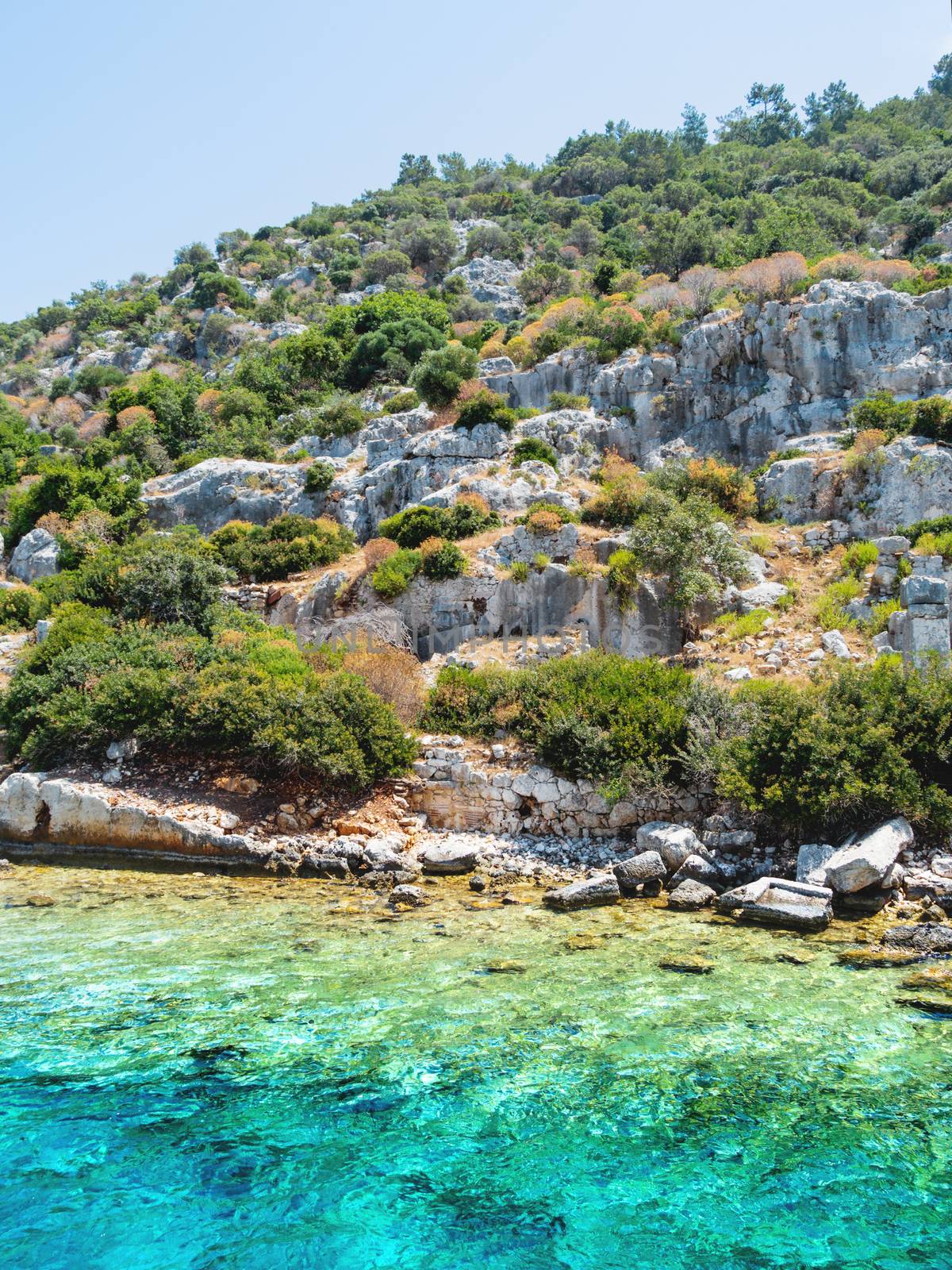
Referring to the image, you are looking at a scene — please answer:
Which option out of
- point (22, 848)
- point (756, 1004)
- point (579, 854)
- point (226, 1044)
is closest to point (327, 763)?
point (579, 854)

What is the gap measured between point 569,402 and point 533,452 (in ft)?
14.7

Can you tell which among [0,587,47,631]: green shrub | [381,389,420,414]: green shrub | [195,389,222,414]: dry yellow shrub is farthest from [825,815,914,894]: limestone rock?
[195,389,222,414]: dry yellow shrub

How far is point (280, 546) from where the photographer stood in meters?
26.6

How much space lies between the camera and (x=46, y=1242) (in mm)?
4801

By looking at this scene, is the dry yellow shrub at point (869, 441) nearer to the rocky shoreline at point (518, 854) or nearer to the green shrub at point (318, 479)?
the rocky shoreline at point (518, 854)

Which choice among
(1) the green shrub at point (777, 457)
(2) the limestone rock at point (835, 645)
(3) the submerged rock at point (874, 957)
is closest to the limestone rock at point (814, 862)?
(3) the submerged rock at point (874, 957)

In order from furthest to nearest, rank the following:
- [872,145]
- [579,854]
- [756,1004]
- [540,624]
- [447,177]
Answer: [447,177], [872,145], [540,624], [579,854], [756,1004]

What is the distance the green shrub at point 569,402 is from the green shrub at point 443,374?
13.6ft

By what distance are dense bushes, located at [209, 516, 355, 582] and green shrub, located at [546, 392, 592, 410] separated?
1057 centimetres

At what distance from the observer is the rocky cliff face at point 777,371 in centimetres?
2809

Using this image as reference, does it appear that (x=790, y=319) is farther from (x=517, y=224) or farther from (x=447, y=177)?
(x=447, y=177)

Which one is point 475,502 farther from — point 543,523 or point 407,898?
point 407,898

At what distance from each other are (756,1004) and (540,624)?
15.1 meters

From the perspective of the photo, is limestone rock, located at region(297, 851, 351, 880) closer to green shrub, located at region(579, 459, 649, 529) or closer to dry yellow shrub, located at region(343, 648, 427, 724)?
dry yellow shrub, located at region(343, 648, 427, 724)
